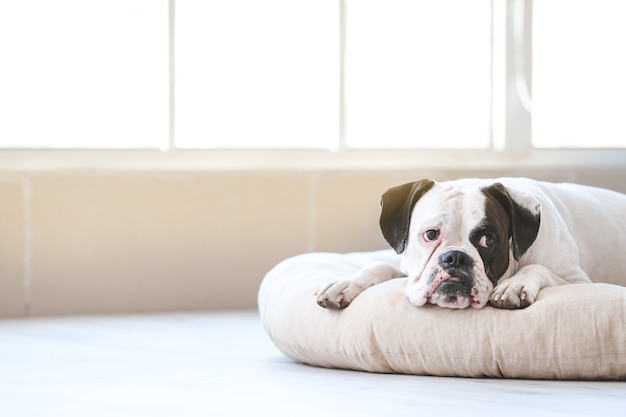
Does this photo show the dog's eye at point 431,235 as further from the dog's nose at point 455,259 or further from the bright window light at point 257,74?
the bright window light at point 257,74

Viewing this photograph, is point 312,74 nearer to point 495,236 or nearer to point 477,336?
point 495,236

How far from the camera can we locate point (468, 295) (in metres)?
2.87

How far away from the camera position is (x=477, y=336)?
9.33 feet

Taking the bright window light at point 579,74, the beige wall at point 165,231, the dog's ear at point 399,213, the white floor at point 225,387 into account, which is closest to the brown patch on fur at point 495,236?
the dog's ear at point 399,213

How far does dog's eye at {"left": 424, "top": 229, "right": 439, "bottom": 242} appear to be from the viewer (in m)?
3.01

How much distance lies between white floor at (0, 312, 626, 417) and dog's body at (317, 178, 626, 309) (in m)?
0.25

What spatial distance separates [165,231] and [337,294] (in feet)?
6.18

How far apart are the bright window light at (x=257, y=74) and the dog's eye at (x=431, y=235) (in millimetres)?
2127

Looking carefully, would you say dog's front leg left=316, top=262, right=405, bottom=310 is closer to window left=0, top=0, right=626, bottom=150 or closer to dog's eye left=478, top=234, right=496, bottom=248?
dog's eye left=478, top=234, right=496, bottom=248

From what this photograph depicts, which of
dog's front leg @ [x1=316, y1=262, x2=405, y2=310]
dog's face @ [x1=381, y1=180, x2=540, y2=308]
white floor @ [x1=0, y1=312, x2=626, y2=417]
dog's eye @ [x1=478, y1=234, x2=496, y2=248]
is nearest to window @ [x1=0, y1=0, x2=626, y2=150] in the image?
white floor @ [x1=0, y1=312, x2=626, y2=417]

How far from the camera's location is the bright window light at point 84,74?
15.4 feet

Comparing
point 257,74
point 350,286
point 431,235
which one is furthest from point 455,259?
point 257,74

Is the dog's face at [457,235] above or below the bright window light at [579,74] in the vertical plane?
below

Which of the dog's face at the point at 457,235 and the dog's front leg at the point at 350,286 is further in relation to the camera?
the dog's front leg at the point at 350,286
